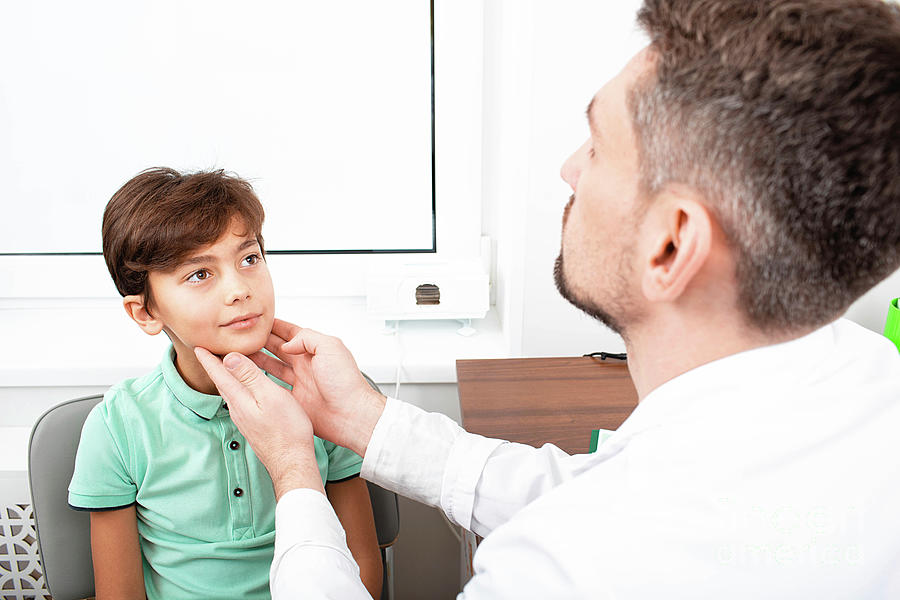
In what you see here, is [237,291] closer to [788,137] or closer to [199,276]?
[199,276]

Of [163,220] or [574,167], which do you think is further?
[163,220]

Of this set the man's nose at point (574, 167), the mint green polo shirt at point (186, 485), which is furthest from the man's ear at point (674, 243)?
the mint green polo shirt at point (186, 485)

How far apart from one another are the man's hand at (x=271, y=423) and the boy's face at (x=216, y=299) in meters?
0.06

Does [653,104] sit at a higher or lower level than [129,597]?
higher

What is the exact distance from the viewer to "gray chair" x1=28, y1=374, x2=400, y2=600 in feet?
3.31

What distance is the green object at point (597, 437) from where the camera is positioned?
3.22 feet

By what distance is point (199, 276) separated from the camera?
0.97 meters

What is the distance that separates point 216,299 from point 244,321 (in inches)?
2.1

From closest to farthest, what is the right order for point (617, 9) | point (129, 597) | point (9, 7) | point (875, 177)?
point (875, 177) < point (129, 597) < point (617, 9) < point (9, 7)

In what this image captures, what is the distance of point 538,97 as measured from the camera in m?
1.31

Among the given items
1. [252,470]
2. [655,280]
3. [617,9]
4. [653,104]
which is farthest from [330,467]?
[617,9]

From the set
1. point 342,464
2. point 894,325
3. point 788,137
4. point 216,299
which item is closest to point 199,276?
point 216,299

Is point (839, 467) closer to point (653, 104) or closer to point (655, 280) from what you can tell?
point (655, 280)

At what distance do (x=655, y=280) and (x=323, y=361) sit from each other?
1.71 ft
